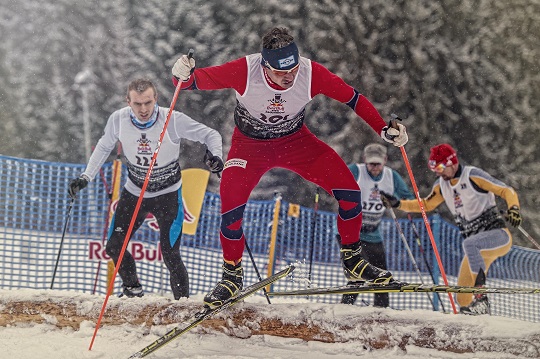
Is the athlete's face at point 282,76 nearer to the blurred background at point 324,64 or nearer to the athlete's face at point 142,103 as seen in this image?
the athlete's face at point 142,103

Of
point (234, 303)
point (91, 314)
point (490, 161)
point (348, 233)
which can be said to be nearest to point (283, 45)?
point (348, 233)

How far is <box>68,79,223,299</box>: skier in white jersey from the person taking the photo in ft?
12.6

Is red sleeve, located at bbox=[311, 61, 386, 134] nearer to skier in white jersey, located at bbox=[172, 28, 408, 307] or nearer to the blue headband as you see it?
skier in white jersey, located at bbox=[172, 28, 408, 307]

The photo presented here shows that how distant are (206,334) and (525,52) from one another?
7.88 metres

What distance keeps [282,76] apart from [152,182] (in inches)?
53.4

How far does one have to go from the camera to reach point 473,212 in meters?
4.58

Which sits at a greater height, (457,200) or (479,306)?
(457,200)

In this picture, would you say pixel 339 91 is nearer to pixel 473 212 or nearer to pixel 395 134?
pixel 395 134

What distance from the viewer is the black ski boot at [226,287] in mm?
2887

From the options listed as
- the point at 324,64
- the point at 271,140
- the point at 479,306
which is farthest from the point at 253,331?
the point at 324,64

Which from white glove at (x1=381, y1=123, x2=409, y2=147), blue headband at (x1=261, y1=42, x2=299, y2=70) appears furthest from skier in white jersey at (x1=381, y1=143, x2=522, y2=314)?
blue headband at (x1=261, y1=42, x2=299, y2=70)

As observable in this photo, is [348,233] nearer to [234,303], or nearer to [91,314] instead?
[234,303]

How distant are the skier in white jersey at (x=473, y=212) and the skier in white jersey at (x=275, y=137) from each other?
5.32 feet

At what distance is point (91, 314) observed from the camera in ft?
10.0
